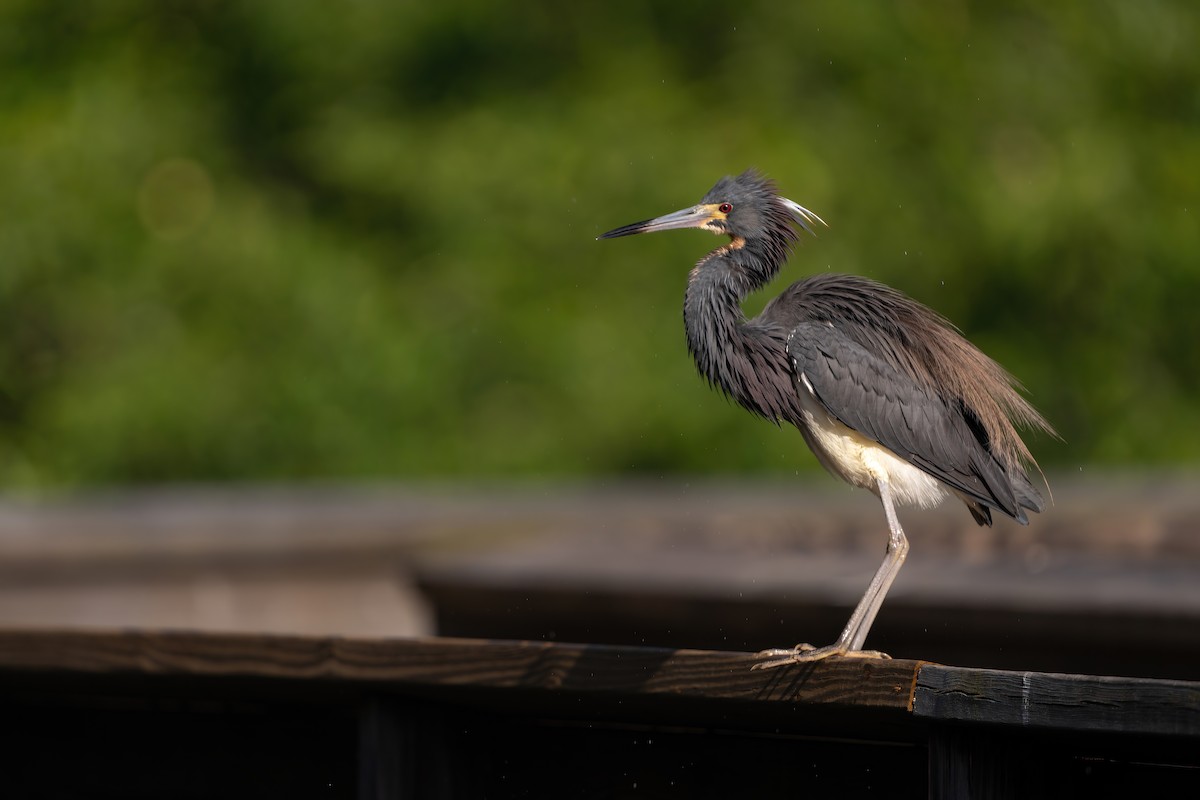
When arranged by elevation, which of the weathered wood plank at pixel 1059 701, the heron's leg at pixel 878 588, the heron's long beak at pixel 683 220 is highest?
the heron's long beak at pixel 683 220

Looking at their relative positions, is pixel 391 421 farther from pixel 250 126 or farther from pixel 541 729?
pixel 541 729

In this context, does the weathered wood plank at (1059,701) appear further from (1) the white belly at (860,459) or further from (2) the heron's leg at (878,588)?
(1) the white belly at (860,459)

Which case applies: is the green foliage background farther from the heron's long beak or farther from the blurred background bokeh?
the heron's long beak

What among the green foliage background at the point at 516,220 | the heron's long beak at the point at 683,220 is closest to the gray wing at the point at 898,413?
the heron's long beak at the point at 683,220

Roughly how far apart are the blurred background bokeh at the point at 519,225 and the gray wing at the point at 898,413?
8.66m

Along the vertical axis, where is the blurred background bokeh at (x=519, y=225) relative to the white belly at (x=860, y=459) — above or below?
above

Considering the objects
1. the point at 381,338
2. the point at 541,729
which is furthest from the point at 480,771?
the point at 381,338

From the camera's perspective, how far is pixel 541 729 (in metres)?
3.30

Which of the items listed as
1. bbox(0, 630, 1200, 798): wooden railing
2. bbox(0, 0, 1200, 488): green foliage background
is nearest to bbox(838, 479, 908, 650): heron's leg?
bbox(0, 630, 1200, 798): wooden railing

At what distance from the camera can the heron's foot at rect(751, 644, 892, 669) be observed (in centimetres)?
278

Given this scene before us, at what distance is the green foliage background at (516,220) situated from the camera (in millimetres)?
12922

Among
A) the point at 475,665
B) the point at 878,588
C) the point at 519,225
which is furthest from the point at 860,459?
the point at 519,225

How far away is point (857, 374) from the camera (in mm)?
3600

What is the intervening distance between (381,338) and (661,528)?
19.4ft
